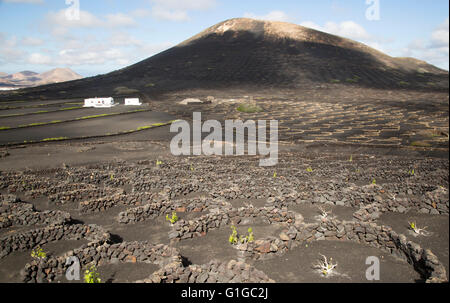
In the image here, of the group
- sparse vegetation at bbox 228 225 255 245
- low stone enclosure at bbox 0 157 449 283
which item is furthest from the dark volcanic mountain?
sparse vegetation at bbox 228 225 255 245

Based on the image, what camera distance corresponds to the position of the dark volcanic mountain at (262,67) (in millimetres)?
129887

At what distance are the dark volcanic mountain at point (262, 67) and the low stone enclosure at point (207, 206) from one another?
3617 inches

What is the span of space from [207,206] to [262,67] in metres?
140

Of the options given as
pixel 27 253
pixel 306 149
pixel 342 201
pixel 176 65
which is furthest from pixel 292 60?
pixel 27 253

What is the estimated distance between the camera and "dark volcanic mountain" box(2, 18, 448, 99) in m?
130

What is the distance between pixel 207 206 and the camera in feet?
65.6

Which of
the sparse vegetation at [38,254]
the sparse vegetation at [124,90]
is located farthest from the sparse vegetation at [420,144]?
the sparse vegetation at [124,90]

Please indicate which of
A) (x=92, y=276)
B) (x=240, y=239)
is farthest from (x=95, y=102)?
(x=240, y=239)

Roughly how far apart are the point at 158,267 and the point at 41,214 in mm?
9787

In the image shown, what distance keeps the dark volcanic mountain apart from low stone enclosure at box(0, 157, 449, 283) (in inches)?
3617

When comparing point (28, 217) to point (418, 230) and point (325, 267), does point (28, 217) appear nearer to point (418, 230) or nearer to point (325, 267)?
point (325, 267)

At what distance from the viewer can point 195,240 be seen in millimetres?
16203

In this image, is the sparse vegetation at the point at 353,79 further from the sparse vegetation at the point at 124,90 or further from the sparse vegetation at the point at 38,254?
the sparse vegetation at the point at 38,254
